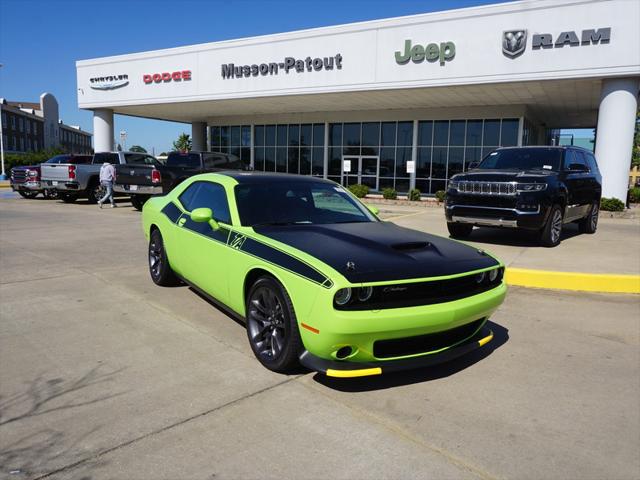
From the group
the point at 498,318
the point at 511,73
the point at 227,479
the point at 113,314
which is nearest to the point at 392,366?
the point at 227,479

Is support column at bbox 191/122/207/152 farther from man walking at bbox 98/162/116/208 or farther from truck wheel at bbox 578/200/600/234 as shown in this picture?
truck wheel at bbox 578/200/600/234

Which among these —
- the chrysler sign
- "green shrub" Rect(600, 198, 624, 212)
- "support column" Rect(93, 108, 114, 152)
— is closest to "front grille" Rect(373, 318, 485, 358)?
"green shrub" Rect(600, 198, 624, 212)

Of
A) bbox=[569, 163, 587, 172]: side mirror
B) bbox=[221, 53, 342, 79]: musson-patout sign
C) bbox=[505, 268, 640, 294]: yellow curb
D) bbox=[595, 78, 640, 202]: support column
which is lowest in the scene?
bbox=[505, 268, 640, 294]: yellow curb

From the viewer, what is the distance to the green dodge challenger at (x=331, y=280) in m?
3.23

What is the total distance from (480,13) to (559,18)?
2889mm

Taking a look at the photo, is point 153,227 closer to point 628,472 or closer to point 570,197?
point 628,472

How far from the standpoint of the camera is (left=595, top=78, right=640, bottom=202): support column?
18.0 meters

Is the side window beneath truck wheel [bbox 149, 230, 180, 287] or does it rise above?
above

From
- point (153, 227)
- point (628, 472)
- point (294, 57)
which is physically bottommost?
point (628, 472)

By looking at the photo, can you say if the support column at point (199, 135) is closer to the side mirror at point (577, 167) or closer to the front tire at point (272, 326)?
the side mirror at point (577, 167)

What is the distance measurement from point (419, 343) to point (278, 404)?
1.04m

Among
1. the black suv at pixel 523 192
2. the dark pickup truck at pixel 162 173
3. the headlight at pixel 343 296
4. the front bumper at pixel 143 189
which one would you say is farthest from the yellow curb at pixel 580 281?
the front bumper at pixel 143 189

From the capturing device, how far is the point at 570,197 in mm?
10094

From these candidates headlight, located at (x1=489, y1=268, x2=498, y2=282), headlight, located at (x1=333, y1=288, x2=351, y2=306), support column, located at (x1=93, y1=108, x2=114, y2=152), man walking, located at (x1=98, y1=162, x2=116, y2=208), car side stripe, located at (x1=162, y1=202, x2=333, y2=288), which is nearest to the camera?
headlight, located at (x1=333, y1=288, x2=351, y2=306)
